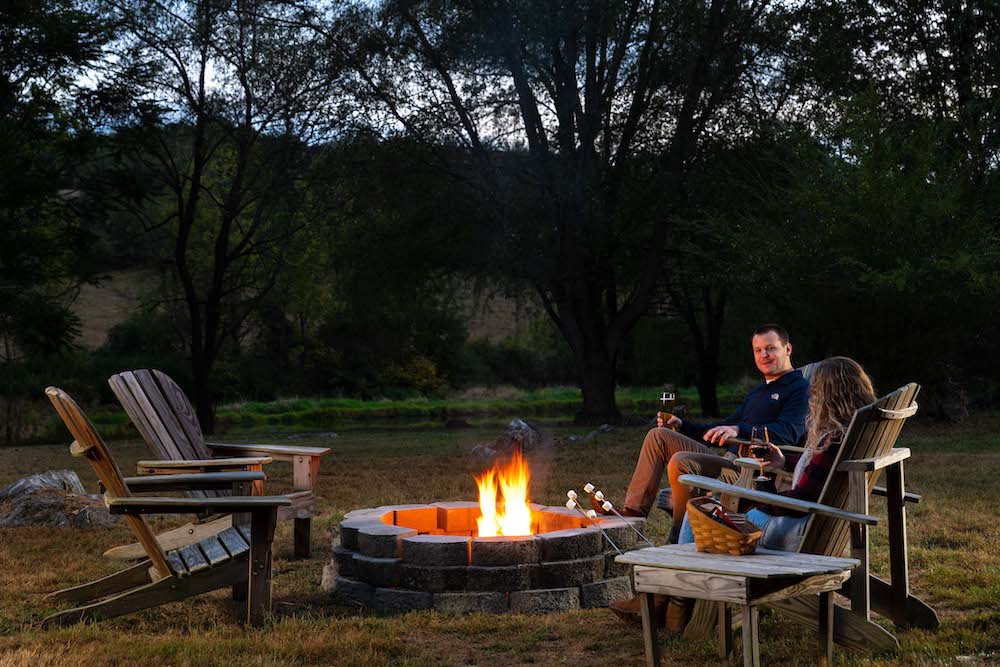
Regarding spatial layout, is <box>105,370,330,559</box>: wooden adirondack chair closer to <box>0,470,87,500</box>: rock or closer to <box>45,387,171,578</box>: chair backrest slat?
<box>45,387,171,578</box>: chair backrest slat

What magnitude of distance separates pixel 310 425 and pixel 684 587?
71.6 feet

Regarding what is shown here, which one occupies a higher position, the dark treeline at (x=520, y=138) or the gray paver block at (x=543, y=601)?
the dark treeline at (x=520, y=138)

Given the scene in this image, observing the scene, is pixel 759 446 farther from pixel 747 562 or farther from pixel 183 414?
pixel 183 414

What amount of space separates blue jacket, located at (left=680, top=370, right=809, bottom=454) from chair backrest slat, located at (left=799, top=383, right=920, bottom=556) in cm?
118

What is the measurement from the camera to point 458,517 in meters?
5.94

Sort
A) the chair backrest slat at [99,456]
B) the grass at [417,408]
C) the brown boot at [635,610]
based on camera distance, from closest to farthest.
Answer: the chair backrest slat at [99,456] → the brown boot at [635,610] → the grass at [417,408]

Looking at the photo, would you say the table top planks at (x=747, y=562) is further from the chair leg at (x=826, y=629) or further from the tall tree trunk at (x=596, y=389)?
the tall tree trunk at (x=596, y=389)

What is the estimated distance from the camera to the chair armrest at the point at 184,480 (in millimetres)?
4434

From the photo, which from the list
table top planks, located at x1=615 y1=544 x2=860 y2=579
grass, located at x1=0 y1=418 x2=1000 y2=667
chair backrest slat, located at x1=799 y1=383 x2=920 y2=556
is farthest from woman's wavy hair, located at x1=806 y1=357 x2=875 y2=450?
grass, located at x1=0 y1=418 x2=1000 y2=667

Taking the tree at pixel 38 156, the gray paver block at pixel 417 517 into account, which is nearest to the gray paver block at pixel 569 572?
the gray paver block at pixel 417 517

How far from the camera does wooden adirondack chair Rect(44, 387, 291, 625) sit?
4312 mm

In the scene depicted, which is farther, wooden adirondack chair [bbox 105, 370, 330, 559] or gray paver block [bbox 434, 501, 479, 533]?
gray paver block [bbox 434, 501, 479, 533]

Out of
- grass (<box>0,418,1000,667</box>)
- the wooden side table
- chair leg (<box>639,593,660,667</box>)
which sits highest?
the wooden side table

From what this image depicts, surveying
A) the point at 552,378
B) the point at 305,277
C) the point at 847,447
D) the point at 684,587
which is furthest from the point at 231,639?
the point at 552,378
